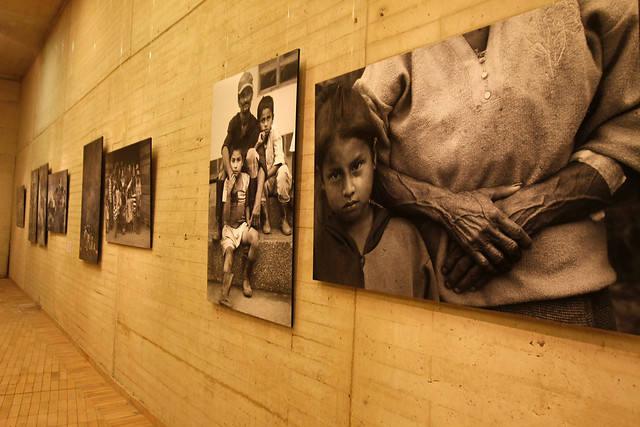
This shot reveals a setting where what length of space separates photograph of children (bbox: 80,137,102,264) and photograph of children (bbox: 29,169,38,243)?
11.7ft

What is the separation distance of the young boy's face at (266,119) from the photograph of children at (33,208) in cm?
754

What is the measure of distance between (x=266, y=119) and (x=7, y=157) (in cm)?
1226

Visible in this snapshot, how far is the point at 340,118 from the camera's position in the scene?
1858 millimetres

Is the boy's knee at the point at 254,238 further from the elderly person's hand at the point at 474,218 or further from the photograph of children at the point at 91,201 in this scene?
the photograph of children at the point at 91,201

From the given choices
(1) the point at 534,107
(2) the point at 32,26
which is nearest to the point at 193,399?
(1) the point at 534,107

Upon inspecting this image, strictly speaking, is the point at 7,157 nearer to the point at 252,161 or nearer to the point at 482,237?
the point at 252,161

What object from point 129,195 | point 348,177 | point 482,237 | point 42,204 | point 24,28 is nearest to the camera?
point 482,237

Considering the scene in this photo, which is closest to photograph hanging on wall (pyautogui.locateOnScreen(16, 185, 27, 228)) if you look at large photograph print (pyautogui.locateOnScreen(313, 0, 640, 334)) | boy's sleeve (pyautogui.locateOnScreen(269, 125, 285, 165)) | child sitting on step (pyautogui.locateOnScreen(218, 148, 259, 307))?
child sitting on step (pyautogui.locateOnScreen(218, 148, 259, 307))

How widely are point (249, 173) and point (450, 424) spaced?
156cm

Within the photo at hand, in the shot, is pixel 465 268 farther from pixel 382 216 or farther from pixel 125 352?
pixel 125 352

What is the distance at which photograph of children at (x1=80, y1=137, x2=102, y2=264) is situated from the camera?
15.8ft

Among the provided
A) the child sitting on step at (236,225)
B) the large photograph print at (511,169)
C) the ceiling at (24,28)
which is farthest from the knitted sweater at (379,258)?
the ceiling at (24,28)

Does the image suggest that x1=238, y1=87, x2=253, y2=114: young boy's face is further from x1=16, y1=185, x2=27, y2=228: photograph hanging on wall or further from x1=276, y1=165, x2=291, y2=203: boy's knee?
x1=16, y1=185, x2=27, y2=228: photograph hanging on wall

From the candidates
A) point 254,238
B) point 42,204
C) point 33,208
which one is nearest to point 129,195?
point 254,238
